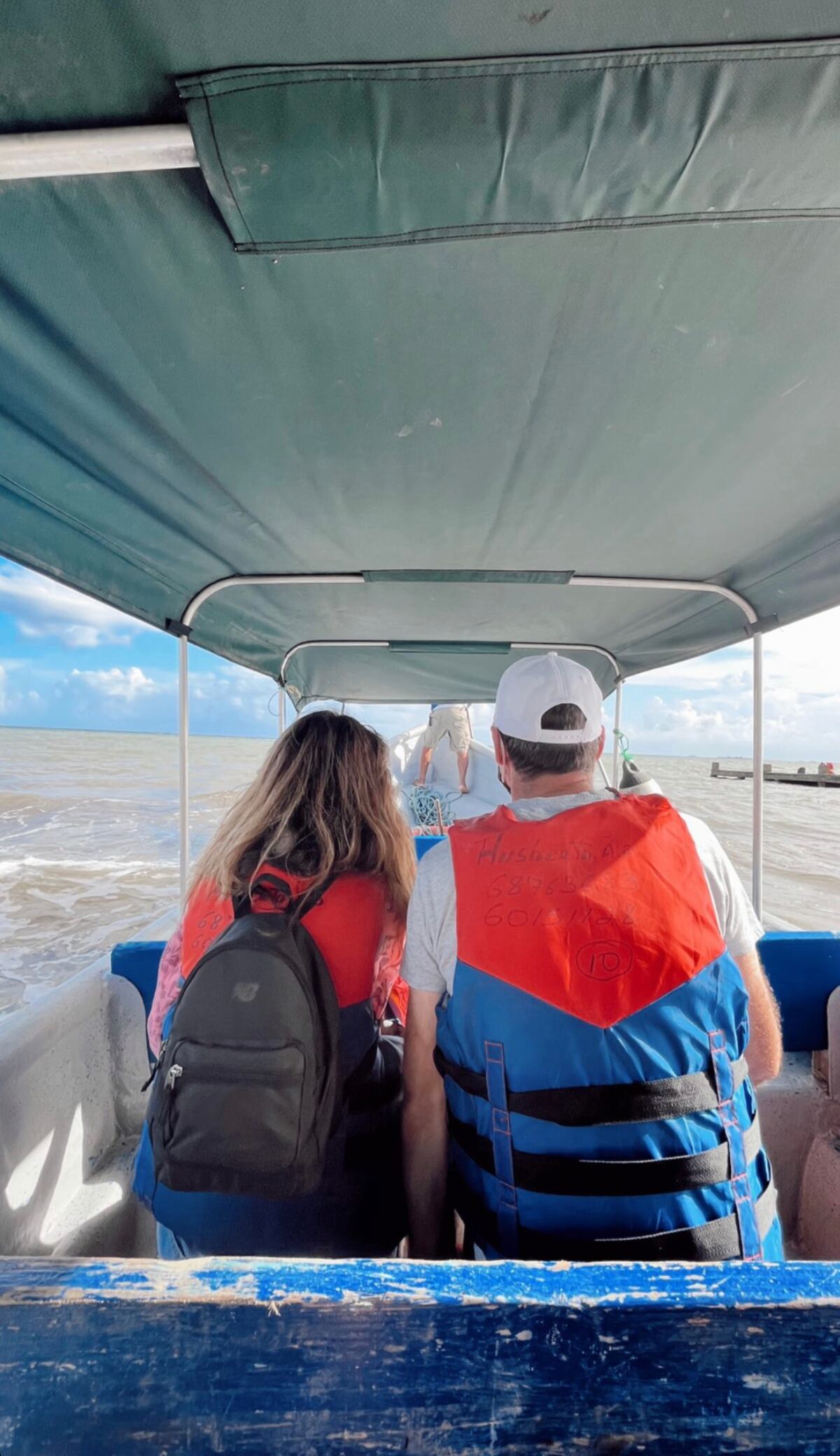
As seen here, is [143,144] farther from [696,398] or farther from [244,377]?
[696,398]

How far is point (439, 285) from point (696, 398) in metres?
0.77

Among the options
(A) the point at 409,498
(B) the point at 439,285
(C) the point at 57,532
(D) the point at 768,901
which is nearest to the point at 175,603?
(C) the point at 57,532

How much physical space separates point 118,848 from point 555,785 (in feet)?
48.8

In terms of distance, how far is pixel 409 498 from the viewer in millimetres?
2453

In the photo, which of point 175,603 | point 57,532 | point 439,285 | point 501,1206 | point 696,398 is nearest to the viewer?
point 501,1206

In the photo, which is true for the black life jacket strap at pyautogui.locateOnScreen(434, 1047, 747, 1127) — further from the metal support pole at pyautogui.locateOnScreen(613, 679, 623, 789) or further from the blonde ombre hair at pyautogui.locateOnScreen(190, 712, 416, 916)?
the metal support pole at pyautogui.locateOnScreen(613, 679, 623, 789)

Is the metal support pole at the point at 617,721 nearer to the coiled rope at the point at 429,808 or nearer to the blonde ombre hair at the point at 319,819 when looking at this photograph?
the coiled rope at the point at 429,808

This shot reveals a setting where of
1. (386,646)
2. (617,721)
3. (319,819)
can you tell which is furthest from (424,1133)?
(617,721)

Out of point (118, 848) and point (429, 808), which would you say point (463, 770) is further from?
point (118, 848)

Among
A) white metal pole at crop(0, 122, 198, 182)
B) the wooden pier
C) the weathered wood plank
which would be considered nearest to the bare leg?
white metal pole at crop(0, 122, 198, 182)

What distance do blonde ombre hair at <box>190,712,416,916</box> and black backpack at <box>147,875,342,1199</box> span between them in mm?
222

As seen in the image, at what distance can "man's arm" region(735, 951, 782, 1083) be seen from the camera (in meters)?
1.45

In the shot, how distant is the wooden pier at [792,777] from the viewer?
37.1 meters

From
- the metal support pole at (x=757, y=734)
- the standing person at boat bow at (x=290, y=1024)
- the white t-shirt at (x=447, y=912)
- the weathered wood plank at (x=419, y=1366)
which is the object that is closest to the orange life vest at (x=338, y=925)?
the standing person at boat bow at (x=290, y=1024)
